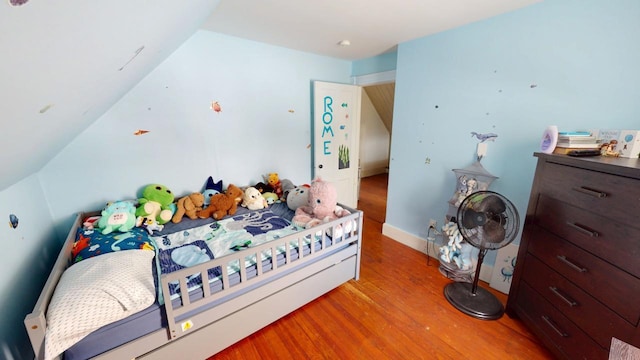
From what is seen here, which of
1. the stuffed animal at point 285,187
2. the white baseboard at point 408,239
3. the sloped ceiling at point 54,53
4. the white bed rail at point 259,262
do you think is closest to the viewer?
the sloped ceiling at point 54,53

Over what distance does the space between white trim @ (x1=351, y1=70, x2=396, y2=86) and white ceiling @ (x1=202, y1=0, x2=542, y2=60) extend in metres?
0.36

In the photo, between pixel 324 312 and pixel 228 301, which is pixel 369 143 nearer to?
pixel 324 312

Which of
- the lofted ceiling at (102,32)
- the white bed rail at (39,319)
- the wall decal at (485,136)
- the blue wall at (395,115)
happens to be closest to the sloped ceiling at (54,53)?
the lofted ceiling at (102,32)

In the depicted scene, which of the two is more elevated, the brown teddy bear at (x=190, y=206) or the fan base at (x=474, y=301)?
the brown teddy bear at (x=190, y=206)

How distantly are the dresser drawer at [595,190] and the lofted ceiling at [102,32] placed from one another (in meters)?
1.26

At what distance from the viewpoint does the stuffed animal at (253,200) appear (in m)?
2.47

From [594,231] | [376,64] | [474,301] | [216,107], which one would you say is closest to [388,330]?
[474,301]

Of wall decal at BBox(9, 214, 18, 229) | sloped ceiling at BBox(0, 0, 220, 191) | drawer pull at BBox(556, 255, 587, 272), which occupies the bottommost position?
drawer pull at BBox(556, 255, 587, 272)

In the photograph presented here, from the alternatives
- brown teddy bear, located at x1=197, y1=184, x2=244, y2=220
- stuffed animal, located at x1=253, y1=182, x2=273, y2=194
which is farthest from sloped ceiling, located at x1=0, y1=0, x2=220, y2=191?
stuffed animal, located at x1=253, y1=182, x2=273, y2=194

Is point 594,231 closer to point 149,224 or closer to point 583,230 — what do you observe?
point 583,230

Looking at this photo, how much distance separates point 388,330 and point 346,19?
94.0 inches

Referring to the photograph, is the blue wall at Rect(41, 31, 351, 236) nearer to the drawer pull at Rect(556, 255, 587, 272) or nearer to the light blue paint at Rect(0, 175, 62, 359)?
the light blue paint at Rect(0, 175, 62, 359)

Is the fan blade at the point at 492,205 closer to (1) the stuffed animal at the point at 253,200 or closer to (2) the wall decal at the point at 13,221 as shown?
(1) the stuffed animal at the point at 253,200

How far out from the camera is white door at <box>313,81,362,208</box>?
3154 millimetres
